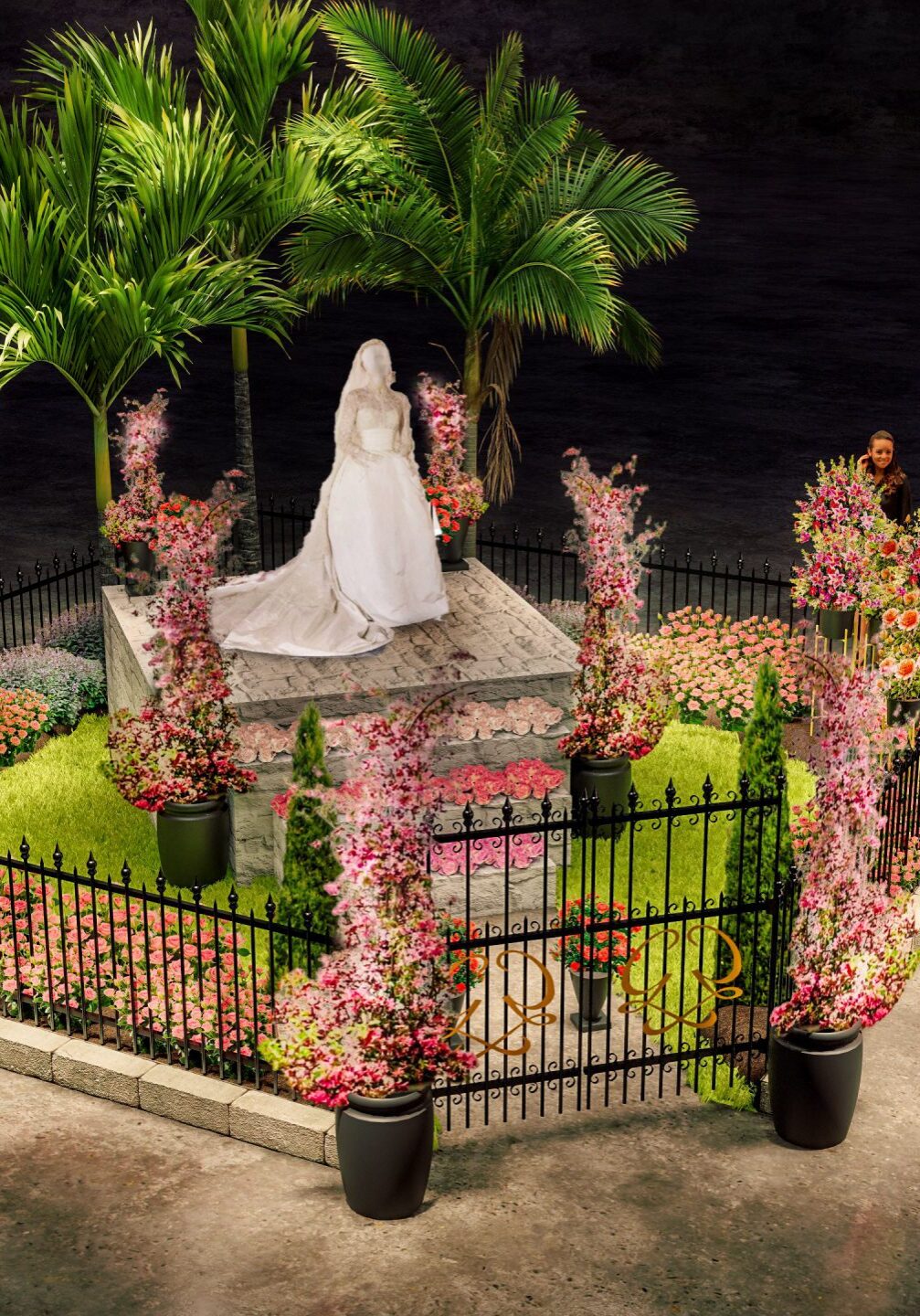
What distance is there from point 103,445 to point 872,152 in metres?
40.7

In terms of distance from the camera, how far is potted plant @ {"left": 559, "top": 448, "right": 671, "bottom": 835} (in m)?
12.6

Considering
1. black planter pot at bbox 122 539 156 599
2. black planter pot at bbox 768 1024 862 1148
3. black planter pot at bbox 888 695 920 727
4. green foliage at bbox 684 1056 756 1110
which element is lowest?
green foliage at bbox 684 1056 756 1110

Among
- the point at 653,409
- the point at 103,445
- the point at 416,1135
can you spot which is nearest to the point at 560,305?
the point at 103,445

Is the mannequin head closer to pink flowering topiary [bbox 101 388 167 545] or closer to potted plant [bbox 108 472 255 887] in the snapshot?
potted plant [bbox 108 472 255 887]

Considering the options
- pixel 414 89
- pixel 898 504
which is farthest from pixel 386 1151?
pixel 414 89

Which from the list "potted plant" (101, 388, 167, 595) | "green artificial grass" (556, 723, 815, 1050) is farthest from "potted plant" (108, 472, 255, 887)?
"potted plant" (101, 388, 167, 595)

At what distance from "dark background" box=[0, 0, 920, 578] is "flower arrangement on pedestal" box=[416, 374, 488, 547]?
5.25 m

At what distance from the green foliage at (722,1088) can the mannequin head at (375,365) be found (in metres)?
5.81

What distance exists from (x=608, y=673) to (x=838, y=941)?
4002 millimetres

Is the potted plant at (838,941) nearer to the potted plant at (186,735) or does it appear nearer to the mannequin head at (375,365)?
the potted plant at (186,735)

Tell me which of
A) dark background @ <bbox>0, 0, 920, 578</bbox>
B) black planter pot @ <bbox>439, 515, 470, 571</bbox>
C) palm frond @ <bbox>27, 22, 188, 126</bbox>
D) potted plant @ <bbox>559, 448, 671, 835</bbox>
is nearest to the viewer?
potted plant @ <bbox>559, 448, 671, 835</bbox>

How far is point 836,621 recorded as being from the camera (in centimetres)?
1554

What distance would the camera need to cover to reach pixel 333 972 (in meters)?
8.48

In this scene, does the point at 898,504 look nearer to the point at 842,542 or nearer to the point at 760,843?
the point at 842,542
